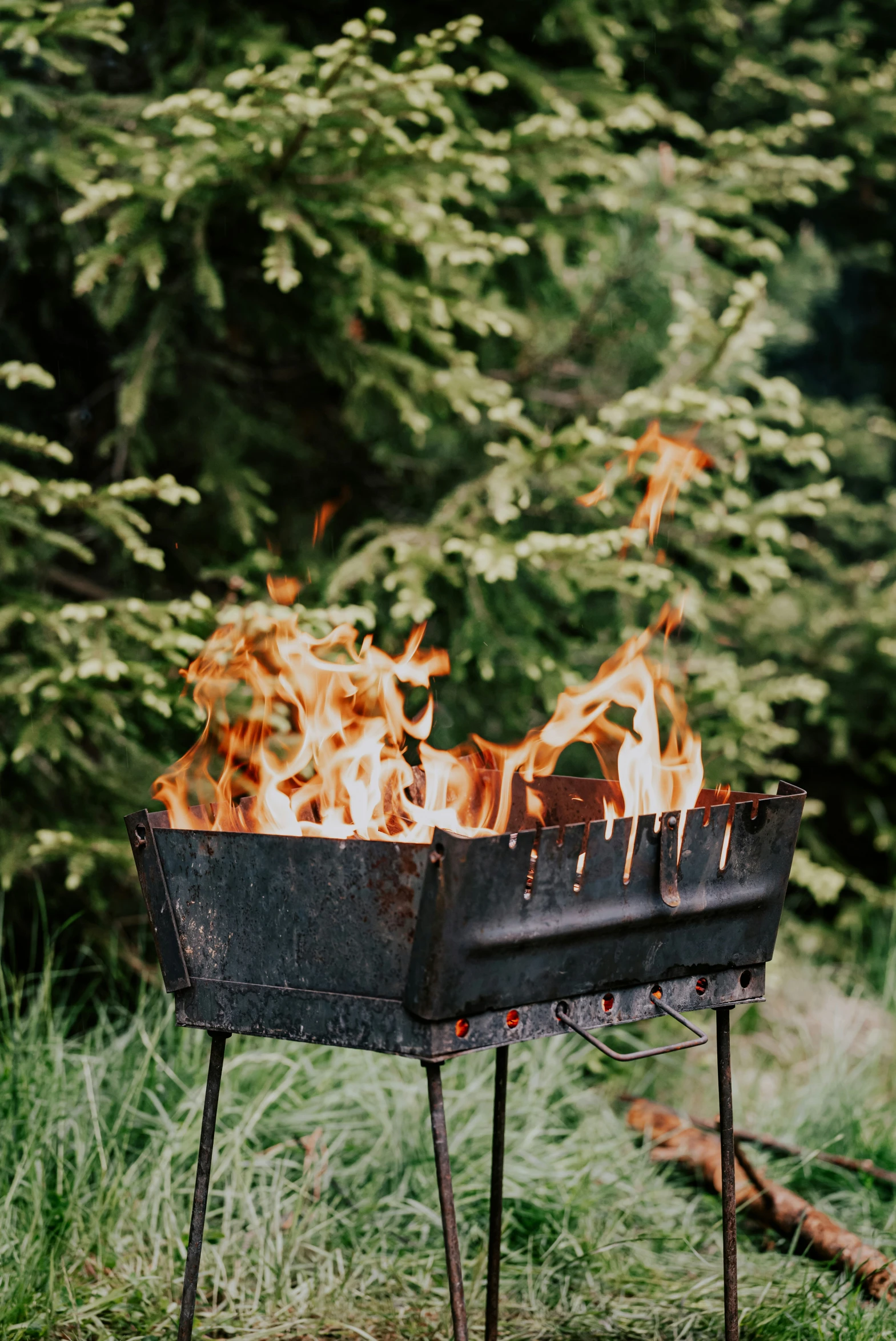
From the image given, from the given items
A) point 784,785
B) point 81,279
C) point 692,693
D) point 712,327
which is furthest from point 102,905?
point 712,327

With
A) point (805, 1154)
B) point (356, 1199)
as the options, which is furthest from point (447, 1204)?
point (805, 1154)

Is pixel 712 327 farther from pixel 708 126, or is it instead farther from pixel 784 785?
pixel 708 126

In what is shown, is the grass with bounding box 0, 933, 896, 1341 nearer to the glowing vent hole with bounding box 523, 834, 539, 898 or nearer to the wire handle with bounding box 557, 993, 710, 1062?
the wire handle with bounding box 557, 993, 710, 1062

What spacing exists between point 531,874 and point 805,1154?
1.81 metres

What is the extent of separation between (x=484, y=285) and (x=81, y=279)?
1944 mm

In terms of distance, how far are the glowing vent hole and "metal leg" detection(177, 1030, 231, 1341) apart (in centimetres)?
63

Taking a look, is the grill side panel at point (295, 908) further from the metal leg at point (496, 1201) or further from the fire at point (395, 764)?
the metal leg at point (496, 1201)

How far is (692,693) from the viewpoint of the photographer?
4.53 m

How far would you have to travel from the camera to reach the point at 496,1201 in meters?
2.53

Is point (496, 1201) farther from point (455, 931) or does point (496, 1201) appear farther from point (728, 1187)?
point (455, 931)

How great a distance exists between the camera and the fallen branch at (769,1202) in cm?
265

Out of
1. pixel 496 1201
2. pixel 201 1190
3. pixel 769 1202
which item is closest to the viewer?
pixel 201 1190

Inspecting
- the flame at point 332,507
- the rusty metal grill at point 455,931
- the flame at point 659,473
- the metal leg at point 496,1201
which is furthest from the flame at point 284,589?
the rusty metal grill at point 455,931

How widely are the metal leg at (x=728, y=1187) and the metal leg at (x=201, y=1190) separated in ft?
3.00
